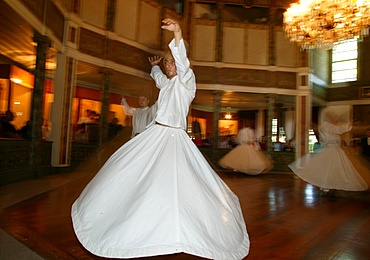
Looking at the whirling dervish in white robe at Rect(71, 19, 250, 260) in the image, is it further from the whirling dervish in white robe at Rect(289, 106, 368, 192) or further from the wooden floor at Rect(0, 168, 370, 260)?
the whirling dervish in white robe at Rect(289, 106, 368, 192)

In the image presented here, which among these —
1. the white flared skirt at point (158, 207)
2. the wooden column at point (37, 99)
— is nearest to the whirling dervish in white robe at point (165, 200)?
the white flared skirt at point (158, 207)

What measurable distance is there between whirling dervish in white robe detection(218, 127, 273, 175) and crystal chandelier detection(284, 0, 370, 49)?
3.12 metres

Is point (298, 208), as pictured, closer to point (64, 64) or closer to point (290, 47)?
point (64, 64)

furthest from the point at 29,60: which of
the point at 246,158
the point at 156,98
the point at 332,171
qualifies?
the point at 332,171

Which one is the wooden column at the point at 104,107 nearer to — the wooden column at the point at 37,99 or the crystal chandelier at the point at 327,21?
the wooden column at the point at 37,99

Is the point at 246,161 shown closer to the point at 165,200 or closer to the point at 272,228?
the point at 272,228

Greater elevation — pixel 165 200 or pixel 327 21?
pixel 327 21

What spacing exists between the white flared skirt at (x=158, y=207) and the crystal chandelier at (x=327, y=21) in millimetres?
5096

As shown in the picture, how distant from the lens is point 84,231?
4.48ft

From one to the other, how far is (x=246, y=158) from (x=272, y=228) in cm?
544

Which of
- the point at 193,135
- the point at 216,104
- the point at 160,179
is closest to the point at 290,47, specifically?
the point at 216,104

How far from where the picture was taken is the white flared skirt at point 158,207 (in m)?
1.22

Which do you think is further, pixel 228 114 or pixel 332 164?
pixel 228 114

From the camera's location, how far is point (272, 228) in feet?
7.88
